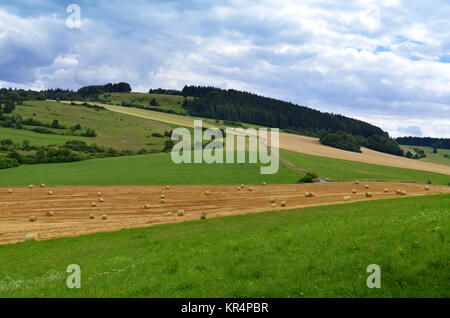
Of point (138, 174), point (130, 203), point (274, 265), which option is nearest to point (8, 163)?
point (138, 174)

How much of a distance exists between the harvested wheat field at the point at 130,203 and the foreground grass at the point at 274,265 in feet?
45.6

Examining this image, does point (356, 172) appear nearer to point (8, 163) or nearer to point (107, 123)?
point (8, 163)

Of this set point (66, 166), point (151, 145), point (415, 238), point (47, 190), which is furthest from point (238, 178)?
point (151, 145)

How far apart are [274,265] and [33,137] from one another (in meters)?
116

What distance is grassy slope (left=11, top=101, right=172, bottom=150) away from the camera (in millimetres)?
124000

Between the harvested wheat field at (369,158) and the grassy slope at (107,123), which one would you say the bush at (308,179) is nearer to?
the harvested wheat field at (369,158)

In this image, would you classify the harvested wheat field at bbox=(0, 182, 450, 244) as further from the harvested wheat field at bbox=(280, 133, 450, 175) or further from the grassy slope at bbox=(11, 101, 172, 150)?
the grassy slope at bbox=(11, 101, 172, 150)

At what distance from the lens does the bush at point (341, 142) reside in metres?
137

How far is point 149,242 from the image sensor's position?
858 inches

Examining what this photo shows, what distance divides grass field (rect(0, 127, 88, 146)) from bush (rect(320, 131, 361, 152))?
8720 centimetres

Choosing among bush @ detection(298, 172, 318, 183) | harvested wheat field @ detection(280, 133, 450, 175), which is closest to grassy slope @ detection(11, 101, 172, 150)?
harvested wheat field @ detection(280, 133, 450, 175)

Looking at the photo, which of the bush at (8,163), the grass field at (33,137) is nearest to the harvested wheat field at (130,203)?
the bush at (8,163)

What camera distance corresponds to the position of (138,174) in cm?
7212
